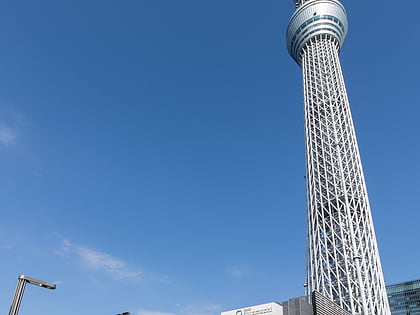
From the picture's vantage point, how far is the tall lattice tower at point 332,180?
57.2m

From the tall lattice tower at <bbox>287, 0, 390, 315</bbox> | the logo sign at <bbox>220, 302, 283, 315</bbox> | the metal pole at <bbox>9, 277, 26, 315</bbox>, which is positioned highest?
the tall lattice tower at <bbox>287, 0, 390, 315</bbox>

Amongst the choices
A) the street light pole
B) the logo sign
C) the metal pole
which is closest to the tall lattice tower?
the logo sign

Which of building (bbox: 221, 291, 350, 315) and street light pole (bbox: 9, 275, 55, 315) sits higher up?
building (bbox: 221, 291, 350, 315)

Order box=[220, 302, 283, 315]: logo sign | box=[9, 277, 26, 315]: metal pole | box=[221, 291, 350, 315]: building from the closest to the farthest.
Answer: box=[9, 277, 26, 315]: metal pole < box=[221, 291, 350, 315]: building < box=[220, 302, 283, 315]: logo sign

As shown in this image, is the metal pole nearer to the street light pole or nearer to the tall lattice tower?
the street light pole

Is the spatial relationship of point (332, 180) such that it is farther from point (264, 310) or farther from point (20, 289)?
point (20, 289)

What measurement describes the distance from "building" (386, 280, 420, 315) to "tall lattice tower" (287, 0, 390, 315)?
114 meters

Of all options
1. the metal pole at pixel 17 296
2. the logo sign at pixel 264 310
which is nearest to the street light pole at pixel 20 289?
the metal pole at pixel 17 296

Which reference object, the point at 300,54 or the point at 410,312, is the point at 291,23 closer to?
the point at 300,54

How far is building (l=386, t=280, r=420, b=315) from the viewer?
153 meters

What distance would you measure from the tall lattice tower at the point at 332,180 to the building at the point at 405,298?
375 ft

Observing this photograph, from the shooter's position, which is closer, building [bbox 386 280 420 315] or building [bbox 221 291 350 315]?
building [bbox 221 291 350 315]

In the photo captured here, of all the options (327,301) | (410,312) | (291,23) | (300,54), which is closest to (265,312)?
(327,301)

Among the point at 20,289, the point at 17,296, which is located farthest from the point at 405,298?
the point at 17,296
